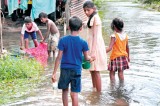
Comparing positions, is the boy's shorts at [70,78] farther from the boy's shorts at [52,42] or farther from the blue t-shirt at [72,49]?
the boy's shorts at [52,42]

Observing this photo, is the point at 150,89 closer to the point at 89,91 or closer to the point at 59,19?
the point at 89,91

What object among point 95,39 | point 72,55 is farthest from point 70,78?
point 95,39

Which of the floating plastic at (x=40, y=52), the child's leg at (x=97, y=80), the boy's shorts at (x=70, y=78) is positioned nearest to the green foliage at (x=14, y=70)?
the floating plastic at (x=40, y=52)

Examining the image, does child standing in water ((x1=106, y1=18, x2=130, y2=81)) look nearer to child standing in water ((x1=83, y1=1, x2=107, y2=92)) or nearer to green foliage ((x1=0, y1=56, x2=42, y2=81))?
child standing in water ((x1=83, y1=1, x2=107, y2=92))

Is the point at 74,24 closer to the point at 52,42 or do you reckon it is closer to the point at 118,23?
the point at 118,23

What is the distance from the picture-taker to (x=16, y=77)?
7125 mm

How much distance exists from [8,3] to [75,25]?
10.9m

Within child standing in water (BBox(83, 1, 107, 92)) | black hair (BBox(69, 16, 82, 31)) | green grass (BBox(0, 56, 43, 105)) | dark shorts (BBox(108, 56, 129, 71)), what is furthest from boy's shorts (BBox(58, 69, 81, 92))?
dark shorts (BBox(108, 56, 129, 71))

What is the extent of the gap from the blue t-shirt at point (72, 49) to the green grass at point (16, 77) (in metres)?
1.55

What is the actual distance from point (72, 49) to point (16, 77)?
8.63 feet

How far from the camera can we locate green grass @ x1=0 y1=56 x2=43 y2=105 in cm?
627

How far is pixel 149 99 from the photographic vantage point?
235 inches

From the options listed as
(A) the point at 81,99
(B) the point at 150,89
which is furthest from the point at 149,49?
(A) the point at 81,99

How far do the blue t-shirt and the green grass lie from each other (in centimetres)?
155
